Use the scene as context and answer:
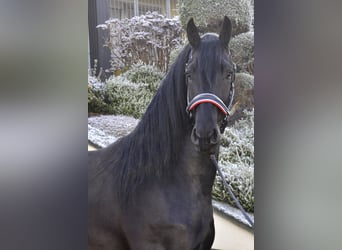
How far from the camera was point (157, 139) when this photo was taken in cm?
244

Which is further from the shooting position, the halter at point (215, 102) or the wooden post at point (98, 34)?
the wooden post at point (98, 34)

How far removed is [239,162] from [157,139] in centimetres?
55

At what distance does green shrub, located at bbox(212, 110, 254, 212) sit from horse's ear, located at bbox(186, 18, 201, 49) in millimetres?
539

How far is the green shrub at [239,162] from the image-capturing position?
2320 mm

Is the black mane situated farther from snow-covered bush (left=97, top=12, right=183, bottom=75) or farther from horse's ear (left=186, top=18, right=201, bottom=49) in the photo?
snow-covered bush (left=97, top=12, right=183, bottom=75)

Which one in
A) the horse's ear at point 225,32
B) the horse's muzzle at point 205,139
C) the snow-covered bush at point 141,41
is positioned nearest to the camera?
the horse's muzzle at point 205,139

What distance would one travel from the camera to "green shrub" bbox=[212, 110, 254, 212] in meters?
2.32

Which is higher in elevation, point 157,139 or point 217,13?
point 217,13

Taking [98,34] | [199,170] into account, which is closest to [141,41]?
[98,34]

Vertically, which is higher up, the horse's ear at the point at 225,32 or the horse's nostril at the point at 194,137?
the horse's ear at the point at 225,32

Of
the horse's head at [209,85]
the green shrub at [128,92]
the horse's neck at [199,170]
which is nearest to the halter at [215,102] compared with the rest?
the horse's head at [209,85]

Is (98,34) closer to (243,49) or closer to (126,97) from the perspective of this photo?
(126,97)

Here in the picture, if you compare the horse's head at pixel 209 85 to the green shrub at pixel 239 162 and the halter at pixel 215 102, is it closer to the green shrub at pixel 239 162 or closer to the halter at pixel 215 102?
the halter at pixel 215 102
